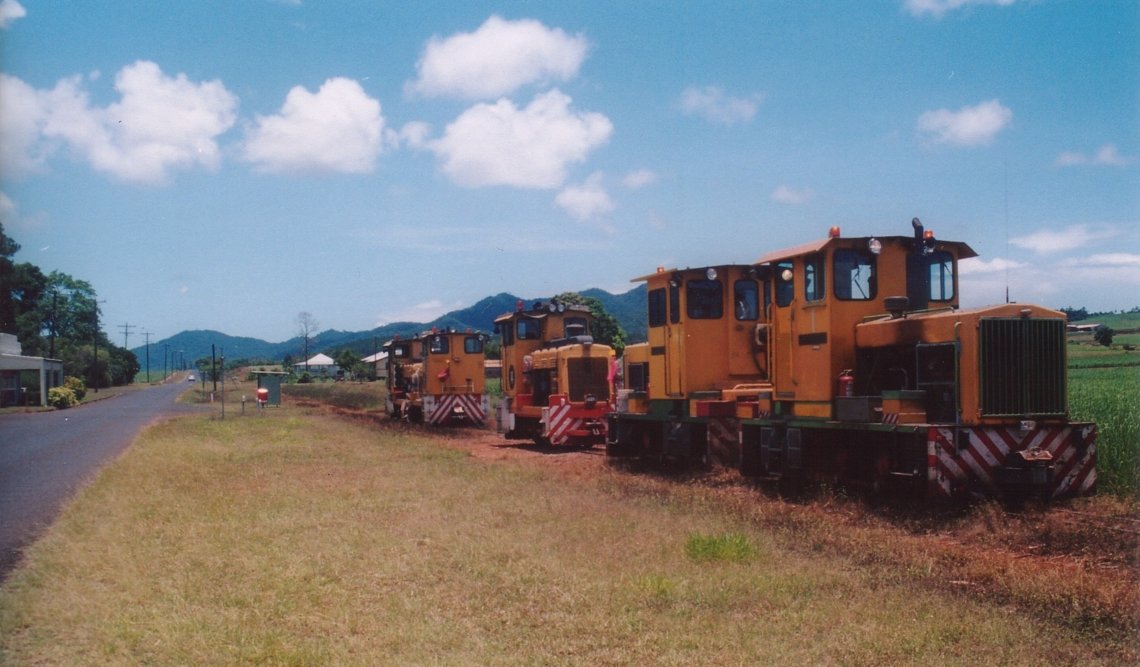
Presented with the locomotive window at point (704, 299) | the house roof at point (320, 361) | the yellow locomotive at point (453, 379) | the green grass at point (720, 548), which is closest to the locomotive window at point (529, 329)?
the yellow locomotive at point (453, 379)

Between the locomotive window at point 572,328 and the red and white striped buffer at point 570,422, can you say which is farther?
the locomotive window at point 572,328

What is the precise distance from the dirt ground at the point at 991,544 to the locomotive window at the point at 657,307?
127 inches

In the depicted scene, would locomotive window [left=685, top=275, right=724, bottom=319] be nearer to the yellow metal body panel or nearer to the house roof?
the yellow metal body panel

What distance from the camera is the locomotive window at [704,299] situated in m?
14.4

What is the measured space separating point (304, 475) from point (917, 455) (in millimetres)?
8799

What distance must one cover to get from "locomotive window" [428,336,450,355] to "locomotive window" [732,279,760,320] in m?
15.9

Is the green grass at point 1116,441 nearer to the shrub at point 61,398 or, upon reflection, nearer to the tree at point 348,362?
the shrub at point 61,398

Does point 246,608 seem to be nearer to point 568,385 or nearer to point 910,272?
point 910,272

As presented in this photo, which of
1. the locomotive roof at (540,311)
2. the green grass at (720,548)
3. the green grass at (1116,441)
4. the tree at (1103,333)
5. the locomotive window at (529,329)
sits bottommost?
the green grass at (720,548)

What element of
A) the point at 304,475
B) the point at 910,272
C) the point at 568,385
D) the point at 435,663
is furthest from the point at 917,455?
the point at 568,385

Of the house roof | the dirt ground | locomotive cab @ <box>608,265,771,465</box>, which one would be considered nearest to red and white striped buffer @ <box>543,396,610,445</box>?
locomotive cab @ <box>608,265,771,465</box>

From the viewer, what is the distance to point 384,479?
527 inches

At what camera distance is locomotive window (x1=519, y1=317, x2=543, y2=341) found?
21812 mm

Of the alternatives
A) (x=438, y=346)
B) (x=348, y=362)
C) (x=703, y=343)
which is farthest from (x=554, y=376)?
(x=348, y=362)
